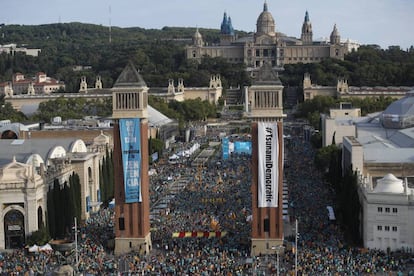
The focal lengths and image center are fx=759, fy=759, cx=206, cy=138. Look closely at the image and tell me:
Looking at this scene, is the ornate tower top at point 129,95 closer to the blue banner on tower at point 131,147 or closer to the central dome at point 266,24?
the blue banner on tower at point 131,147

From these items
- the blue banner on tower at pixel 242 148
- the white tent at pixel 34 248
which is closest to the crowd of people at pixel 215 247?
the white tent at pixel 34 248

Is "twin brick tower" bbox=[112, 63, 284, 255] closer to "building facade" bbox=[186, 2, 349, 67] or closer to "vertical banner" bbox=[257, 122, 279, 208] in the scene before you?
"vertical banner" bbox=[257, 122, 279, 208]

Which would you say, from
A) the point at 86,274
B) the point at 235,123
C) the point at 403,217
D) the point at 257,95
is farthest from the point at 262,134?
the point at 235,123

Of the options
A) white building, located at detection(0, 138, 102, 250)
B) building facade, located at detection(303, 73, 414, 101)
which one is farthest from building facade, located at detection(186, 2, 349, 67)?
white building, located at detection(0, 138, 102, 250)

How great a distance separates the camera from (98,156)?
57.7 metres

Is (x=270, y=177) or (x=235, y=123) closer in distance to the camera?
(x=270, y=177)

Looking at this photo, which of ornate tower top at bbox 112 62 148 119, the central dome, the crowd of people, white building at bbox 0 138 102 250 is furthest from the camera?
the central dome

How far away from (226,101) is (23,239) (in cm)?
11247

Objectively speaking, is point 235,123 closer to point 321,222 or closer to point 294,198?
point 294,198

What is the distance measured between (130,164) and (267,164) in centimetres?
777

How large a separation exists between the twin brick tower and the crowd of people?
3.71 ft

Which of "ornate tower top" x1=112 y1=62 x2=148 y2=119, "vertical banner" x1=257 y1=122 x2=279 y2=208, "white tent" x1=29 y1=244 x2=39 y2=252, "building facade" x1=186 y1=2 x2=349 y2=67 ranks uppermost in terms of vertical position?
"building facade" x1=186 y1=2 x2=349 y2=67

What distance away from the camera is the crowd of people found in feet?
122

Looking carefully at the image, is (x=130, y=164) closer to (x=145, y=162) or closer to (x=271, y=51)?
(x=145, y=162)
